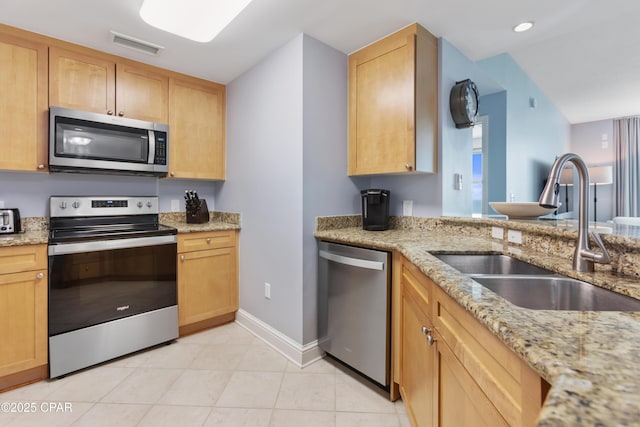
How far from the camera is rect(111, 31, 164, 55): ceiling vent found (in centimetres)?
215

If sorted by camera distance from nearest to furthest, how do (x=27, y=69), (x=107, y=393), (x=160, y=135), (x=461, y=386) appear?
(x=461, y=386) < (x=107, y=393) < (x=27, y=69) < (x=160, y=135)

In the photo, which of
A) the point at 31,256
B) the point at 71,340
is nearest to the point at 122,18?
the point at 31,256

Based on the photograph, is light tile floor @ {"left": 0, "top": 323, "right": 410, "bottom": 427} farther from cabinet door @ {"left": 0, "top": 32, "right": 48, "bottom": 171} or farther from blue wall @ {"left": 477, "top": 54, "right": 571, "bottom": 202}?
blue wall @ {"left": 477, "top": 54, "right": 571, "bottom": 202}

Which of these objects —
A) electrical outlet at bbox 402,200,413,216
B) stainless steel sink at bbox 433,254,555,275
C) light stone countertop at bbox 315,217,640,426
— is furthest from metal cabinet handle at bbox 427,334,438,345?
electrical outlet at bbox 402,200,413,216

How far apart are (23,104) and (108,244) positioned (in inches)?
43.6

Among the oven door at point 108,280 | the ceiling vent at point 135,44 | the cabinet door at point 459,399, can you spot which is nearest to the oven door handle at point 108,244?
the oven door at point 108,280

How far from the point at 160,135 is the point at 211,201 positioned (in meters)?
0.90

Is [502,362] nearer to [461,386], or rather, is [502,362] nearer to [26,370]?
[461,386]

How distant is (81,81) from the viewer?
2279 millimetres

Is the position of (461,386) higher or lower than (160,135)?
lower

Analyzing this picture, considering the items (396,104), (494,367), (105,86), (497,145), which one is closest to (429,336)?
(494,367)

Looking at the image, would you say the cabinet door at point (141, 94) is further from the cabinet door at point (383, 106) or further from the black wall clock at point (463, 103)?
the black wall clock at point (463, 103)

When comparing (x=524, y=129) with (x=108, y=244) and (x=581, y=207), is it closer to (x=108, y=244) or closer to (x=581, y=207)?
(x=581, y=207)

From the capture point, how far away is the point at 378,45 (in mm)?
2211
